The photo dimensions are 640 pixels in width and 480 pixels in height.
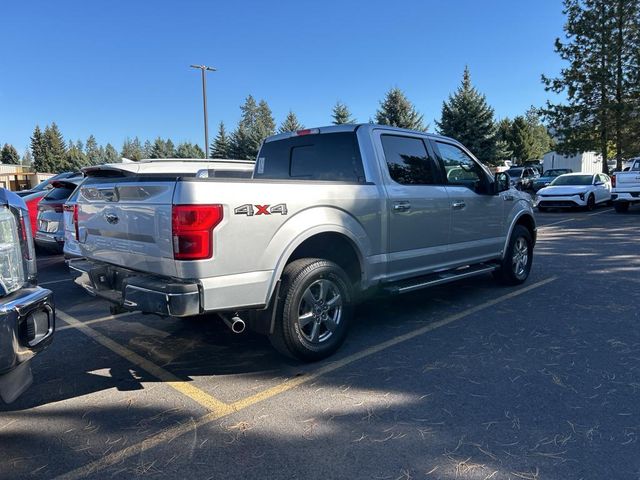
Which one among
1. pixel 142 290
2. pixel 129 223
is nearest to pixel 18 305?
pixel 142 290

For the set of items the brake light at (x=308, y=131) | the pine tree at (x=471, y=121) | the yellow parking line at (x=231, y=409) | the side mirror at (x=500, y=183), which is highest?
the pine tree at (x=471, y=121)

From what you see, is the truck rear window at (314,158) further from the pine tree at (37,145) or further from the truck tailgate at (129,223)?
the pine tree at (37,145)

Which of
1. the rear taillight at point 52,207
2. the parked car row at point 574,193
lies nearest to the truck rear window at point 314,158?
the rear taillight at point 52,207

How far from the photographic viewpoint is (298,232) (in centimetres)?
387

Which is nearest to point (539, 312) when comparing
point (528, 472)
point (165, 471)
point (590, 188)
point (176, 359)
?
point (528, 472)

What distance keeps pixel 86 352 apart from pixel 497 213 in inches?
192

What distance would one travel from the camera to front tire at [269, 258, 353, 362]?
3.84 meters

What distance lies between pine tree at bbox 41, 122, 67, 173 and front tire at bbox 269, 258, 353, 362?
329ft

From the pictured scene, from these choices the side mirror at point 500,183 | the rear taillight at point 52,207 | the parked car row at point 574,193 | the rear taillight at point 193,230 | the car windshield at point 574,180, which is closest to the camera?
the rear taillight at point 193,230

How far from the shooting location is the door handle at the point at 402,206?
4727 mm

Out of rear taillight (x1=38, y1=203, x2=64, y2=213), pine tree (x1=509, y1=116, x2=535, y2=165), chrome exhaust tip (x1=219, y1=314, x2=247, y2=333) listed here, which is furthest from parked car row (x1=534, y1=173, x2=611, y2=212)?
pine tree (x1=509, y1=116, x2=535, y2=165)

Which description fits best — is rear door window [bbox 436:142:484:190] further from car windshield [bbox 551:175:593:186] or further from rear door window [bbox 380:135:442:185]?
car windshield [bbox 551:175:593:186]

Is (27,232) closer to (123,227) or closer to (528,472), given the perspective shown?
(123,227)

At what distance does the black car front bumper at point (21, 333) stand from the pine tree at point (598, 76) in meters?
30.9
